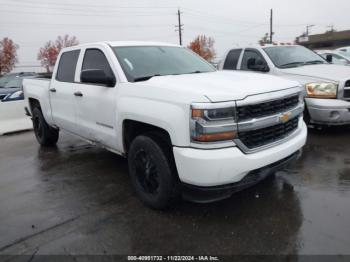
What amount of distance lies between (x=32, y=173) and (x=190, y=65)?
3016 millimetres

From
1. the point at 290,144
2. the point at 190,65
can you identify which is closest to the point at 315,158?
the point at 290,144

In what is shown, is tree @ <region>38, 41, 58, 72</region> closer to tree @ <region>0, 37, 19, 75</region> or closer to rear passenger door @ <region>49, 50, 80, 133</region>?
tree @ <region>0, 37, 19, 75</region>

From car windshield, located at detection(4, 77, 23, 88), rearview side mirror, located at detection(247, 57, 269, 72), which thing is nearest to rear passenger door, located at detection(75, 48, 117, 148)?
rearview side mirror, located at detection(247, 57, 269, 72)

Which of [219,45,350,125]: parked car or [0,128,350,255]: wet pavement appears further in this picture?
[219,45,350,125]: parked car

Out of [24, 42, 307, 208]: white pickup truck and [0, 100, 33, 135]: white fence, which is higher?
[24, 42, 307, 208]: white pickup truck

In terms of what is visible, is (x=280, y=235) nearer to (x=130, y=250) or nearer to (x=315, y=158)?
(x=130, y=250)

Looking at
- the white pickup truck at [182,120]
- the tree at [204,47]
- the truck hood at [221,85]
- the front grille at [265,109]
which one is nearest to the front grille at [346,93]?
the white pickup truck at [182,120]

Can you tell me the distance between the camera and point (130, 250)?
304cm

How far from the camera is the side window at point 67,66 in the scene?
5312mm

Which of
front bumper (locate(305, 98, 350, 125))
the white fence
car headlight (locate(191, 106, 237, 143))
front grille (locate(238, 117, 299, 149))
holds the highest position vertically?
car headlight (locate(191, 106, 237, 143))

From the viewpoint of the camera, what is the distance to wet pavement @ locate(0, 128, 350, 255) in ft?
10.0

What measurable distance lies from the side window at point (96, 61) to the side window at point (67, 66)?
37 cm

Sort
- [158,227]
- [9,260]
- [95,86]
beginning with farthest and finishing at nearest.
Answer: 1. [95,86]
2. [158,227]
3. [9,260]

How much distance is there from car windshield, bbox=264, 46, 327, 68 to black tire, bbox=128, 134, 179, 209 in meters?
4.28
